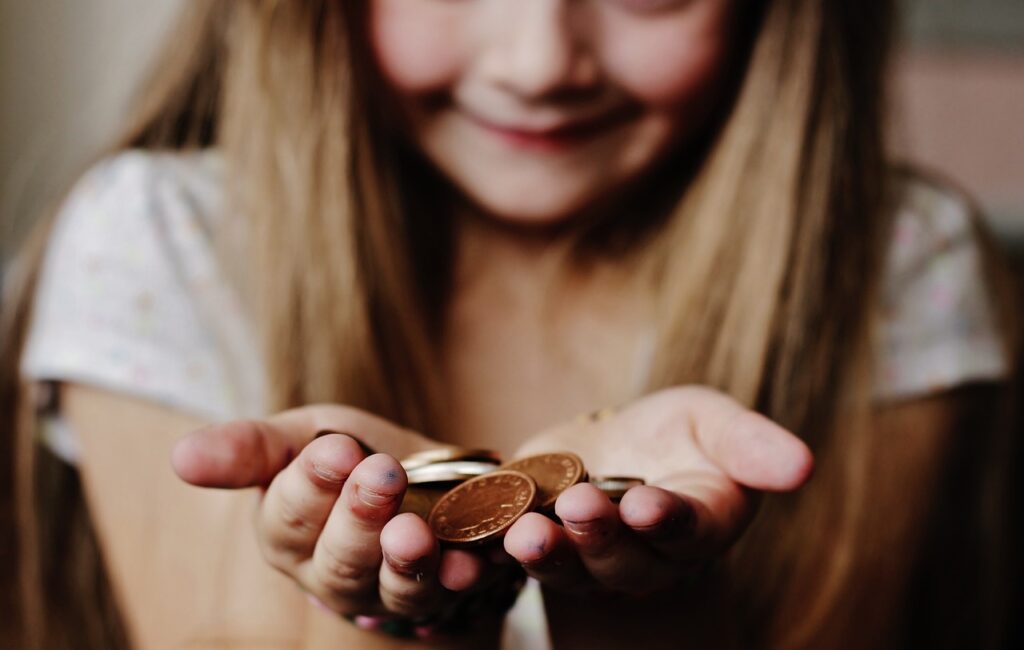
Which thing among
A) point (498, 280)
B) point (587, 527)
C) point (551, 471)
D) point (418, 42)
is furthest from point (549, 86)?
point (587, 527)

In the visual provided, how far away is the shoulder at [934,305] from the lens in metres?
1.19

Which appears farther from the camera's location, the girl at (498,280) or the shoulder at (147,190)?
the shoulder at (147,190)

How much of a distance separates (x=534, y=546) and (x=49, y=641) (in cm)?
93

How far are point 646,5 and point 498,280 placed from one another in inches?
15.0

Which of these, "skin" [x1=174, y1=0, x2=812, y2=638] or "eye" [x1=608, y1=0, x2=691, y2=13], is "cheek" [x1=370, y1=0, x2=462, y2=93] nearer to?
"skin" [x1=174, y1=0, x2=812, y2=638]

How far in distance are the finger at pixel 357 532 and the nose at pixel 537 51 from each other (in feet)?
1.69

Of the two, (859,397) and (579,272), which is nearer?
(859,397)

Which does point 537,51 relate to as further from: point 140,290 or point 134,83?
point 134,83

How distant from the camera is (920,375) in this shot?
118 cm

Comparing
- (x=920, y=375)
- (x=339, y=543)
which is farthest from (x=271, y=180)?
(x=920, y=375)

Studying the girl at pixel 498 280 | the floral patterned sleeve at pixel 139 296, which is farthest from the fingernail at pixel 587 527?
the floral patterned sleeve at pixel 139 296

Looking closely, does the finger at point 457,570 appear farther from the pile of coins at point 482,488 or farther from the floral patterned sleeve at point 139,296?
the floral patterned sleeve at point 139,296

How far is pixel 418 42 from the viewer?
1.00m

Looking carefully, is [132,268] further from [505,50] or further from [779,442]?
[779,442]
